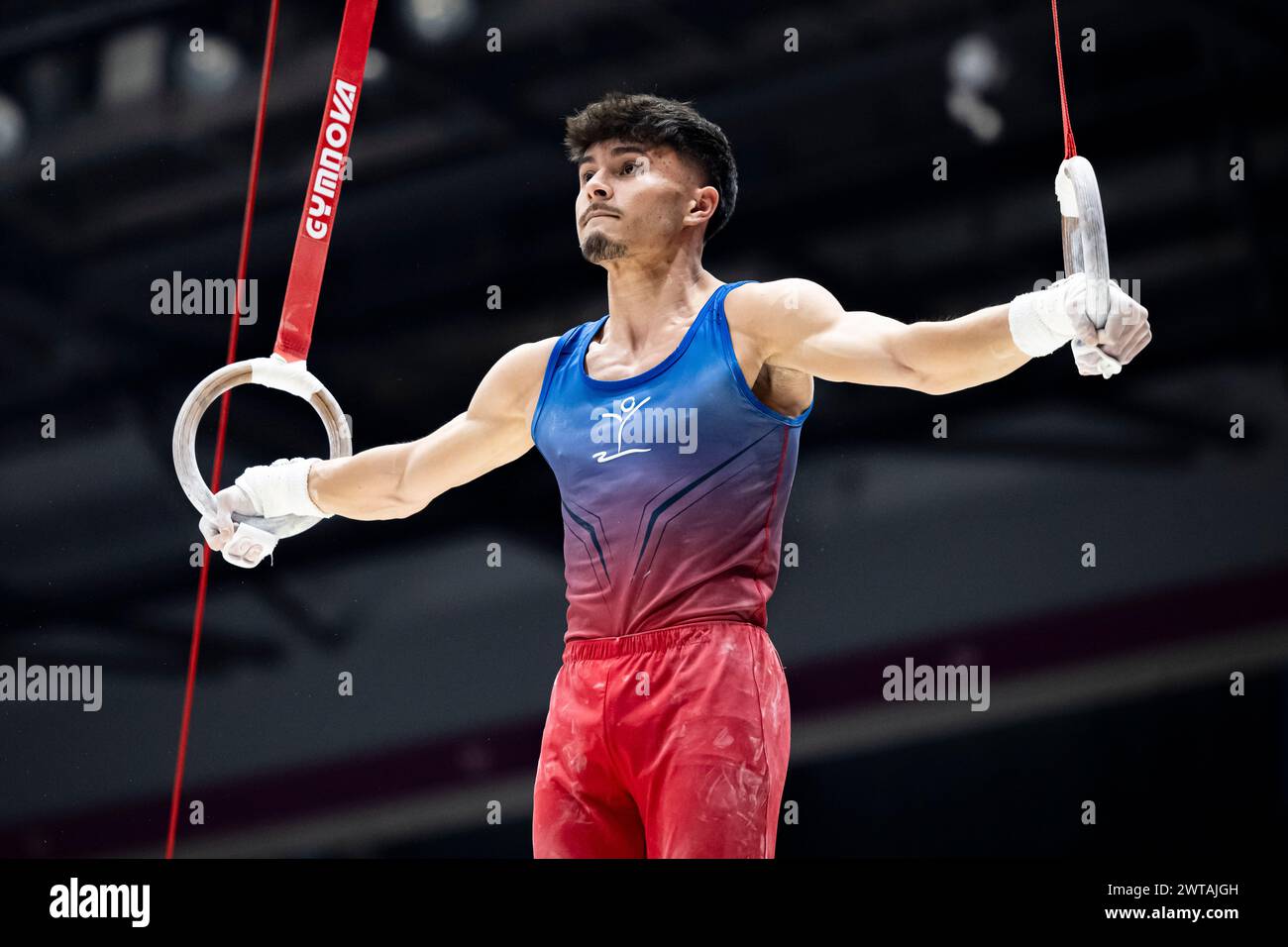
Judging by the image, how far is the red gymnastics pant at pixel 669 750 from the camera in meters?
2.43

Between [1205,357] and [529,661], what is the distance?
233cm

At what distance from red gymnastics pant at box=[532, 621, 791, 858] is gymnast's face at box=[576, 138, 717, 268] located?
760 millimetres

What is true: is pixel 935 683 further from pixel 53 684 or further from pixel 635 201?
pixel 53 684

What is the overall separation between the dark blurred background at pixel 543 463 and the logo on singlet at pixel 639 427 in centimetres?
198

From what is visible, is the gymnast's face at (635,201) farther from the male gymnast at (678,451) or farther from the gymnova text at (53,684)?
the gymnova text at (53,684)

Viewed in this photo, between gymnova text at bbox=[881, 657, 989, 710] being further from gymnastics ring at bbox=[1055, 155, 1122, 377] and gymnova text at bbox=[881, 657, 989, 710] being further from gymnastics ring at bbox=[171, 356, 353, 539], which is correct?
gymnastics ring at bbox=[1055, 155, 1122, 377]

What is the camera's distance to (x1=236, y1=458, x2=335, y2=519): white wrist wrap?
310 cm

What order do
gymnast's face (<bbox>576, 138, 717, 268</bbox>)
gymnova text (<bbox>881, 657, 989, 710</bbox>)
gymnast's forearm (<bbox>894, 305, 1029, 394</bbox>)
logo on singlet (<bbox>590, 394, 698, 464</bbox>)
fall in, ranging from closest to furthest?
gymnast's forearm (<bbox>894, 305, 1029, 394</bbox>), logo on singlet (<bbox>590, 394, 698, 464</bbox>), gymnast's face (<bbox>576, 138, 717, 268</bbox>), gymnova text (<bbox>881, 657, 989, 710</bbox>)

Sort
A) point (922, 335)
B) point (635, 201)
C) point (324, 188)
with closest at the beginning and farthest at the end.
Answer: point (922, 335) → point (635, 201) → point (324, 188)

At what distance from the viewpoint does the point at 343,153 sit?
129 inches

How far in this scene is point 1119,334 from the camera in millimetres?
2254

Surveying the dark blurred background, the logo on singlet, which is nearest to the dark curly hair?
the logo on singlet
